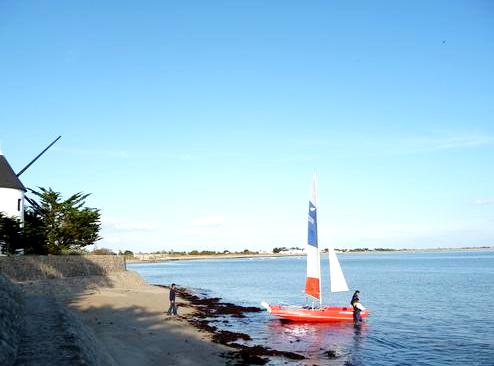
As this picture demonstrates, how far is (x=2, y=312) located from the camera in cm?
1316

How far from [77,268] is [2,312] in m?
28.4

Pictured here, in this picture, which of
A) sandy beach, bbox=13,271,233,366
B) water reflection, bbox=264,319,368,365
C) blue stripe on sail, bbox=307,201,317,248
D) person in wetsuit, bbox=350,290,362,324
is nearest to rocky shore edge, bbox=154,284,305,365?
sandy beach, bbox=13,271,233,366

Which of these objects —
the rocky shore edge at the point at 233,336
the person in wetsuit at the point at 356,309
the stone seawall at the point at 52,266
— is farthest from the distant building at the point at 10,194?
the person in wetsuit at the point at 356,309

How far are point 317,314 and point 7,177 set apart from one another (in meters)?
30.3

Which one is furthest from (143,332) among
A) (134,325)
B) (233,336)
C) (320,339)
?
(320,339)

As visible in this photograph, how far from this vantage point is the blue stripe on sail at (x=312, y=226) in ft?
115

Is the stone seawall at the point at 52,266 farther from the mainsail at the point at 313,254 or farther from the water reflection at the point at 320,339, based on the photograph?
the mainsail at the point at 313,254

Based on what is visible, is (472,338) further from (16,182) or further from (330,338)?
(16,182)

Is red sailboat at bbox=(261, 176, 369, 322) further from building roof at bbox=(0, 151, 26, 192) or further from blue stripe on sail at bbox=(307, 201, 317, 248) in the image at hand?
building roof at bbox=(0, 151, 26, 192)

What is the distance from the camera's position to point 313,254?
3519cm

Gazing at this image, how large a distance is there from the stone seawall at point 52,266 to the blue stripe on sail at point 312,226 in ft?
62.7

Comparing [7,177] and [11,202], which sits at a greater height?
[7,177]

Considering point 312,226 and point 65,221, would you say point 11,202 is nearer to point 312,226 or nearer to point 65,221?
point 65,221

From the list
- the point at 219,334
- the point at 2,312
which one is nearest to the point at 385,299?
the point at 219,334
